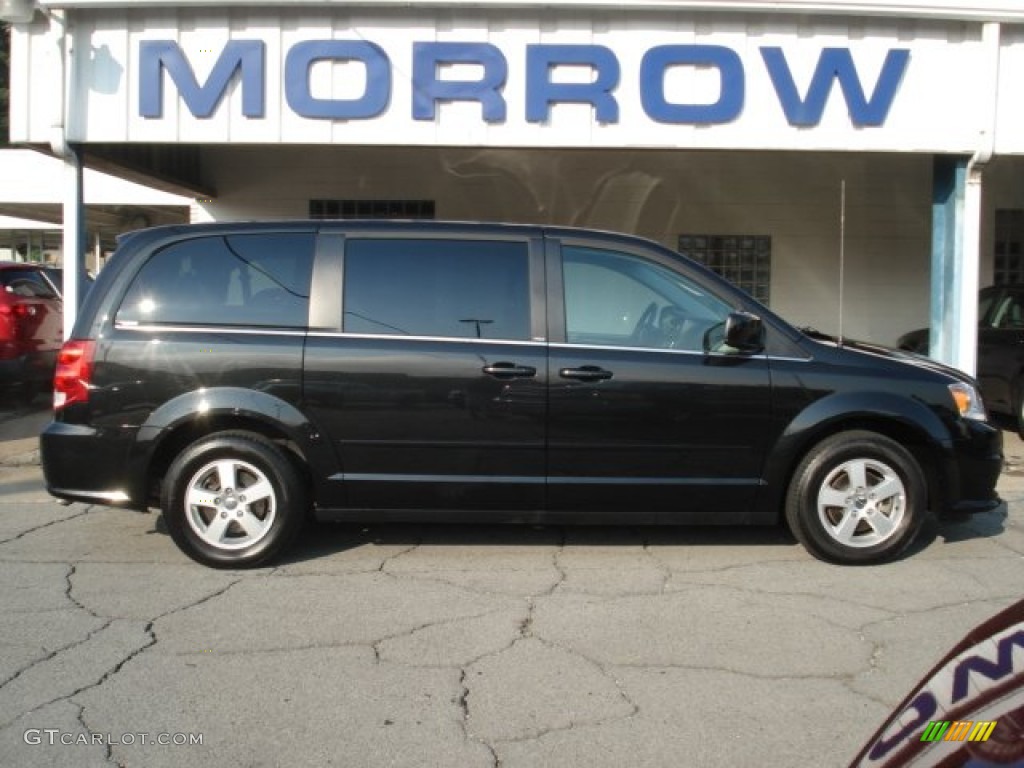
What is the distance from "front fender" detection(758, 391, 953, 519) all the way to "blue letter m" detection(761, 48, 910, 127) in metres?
3.91

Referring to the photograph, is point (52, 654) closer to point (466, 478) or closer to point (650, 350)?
point (466, 478)

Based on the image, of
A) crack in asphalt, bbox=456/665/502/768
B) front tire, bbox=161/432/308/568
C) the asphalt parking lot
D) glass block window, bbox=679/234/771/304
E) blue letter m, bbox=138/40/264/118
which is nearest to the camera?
crack in asphalt, bbox=456/665/502/768

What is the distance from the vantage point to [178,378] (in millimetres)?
4797

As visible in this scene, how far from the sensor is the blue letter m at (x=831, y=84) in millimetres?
7867

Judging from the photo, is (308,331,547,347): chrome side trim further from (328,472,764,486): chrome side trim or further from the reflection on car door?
(328,472,764,486): chrome side trim

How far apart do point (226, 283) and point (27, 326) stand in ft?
19.9

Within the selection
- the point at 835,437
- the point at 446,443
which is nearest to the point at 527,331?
the point at 446,443

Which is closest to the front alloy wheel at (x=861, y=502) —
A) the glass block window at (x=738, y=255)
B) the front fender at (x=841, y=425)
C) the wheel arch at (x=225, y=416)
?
the front fender at (x=841, y=425)

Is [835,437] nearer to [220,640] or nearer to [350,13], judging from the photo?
[220,640]

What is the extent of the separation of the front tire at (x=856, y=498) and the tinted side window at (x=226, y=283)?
9.64 ft

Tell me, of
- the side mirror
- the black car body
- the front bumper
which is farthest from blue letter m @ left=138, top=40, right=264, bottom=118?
the black car body

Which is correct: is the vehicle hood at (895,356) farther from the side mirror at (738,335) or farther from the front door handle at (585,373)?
the front door handle at (585,373)

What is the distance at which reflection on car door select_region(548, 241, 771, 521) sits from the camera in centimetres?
481

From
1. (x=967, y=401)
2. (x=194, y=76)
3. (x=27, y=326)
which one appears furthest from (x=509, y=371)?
(x=27, y=326)
